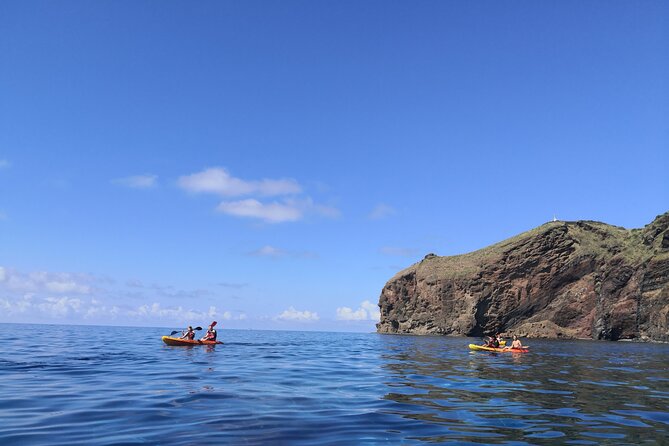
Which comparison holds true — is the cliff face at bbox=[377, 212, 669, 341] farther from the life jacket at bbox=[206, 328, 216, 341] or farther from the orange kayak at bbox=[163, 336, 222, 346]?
the orange kayak at bbox=[163, 336, 222, 346]

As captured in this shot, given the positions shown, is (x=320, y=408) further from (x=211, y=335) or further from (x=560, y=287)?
(x=560, y=287)

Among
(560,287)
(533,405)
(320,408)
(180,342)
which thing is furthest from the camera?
(560,287)

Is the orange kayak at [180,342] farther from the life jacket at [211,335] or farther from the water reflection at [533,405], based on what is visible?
Answer: the water reflection at [533,405]

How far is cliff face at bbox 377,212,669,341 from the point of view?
88.2 metres

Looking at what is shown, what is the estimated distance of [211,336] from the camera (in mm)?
43406

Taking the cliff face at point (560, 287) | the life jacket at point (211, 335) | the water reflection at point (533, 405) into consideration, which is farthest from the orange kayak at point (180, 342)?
the cliff face at point (560, 287)

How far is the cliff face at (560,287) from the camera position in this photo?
88.2 meters

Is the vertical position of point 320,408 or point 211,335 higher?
point 211,335

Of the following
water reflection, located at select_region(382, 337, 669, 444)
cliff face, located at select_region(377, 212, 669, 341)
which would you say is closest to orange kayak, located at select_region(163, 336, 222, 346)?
water reflection, located at select_region(382, 337, 669, 444)

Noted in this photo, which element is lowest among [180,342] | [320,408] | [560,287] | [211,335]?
[180,342]

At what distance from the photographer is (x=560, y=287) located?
100188 mm

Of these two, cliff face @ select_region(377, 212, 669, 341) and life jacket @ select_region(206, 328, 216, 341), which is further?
cliff face @ select_region(377, 212, 669, 341)

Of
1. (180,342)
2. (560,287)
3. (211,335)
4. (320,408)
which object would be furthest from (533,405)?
(560,287)

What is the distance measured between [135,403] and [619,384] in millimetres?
18841
